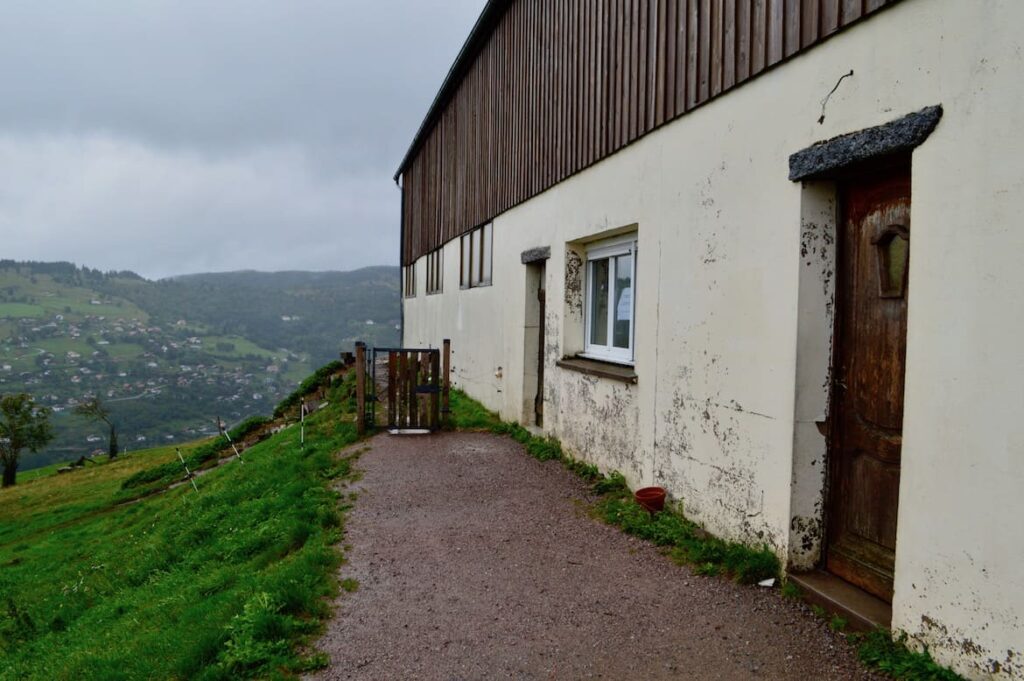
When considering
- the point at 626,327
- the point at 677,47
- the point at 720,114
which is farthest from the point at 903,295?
the point at 626,327

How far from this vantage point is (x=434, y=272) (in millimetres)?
19359

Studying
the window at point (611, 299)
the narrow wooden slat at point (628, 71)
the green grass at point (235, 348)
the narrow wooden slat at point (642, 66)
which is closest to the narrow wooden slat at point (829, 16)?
the narrow wooden slat at point (642, 66)

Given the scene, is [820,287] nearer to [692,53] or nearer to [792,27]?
[792,27]

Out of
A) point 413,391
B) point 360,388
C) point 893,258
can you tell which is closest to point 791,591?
point 893,258

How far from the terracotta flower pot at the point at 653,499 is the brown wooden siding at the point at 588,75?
3397 millimetres

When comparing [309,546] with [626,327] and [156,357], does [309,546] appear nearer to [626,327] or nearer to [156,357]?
[626,327]

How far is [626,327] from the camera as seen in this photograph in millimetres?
7547

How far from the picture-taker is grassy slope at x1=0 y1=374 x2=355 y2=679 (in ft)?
13.5

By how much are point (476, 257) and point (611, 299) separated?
21.3ft

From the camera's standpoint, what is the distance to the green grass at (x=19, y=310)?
452 ft

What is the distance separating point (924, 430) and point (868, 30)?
2267 mm

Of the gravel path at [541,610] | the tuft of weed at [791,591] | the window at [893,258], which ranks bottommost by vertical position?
the gravel path at [541,610]

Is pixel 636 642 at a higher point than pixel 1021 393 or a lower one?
lower

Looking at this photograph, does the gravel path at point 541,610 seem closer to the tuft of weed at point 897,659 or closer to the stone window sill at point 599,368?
the tuft of weed at point 897,659
